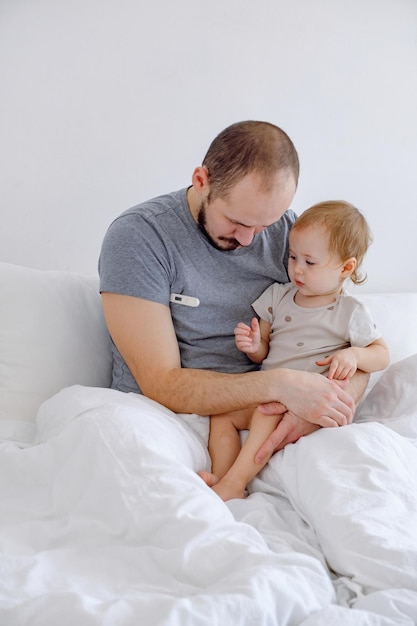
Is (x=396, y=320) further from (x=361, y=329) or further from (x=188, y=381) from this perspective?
(x=188, y=381)

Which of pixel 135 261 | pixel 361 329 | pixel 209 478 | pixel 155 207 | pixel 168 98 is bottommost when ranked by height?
pixel 209 478

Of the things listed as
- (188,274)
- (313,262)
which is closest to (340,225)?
(313,262)

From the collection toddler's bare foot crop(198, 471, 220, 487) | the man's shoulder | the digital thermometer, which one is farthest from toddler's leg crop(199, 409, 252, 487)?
the man's shoulder

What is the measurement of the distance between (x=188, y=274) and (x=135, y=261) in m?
0.14

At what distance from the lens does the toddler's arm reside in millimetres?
1526

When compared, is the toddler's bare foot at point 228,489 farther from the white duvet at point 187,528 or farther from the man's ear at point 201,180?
the man's ear at point 201,180

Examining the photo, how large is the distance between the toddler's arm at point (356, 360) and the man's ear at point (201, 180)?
471 mm

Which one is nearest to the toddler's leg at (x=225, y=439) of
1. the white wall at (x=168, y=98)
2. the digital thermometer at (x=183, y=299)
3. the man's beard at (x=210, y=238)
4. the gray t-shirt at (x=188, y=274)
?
the gray t-shirt at (x=188, y=274)

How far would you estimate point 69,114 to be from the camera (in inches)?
80.0

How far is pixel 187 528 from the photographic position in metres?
1.03

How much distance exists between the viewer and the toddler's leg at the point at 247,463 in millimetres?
1373

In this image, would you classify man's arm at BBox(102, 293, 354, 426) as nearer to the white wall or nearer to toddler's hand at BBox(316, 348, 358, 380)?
toddler's hand at BBox(316, 348, 358, 380)

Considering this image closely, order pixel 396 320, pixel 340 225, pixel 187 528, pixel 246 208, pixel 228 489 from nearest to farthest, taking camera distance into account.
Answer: pixel 187 528 < pixel 228 489 < pixel 246 208 < pixel 340 225 < pixel 396 320

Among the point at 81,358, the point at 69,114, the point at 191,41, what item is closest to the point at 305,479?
the point at 81,358
